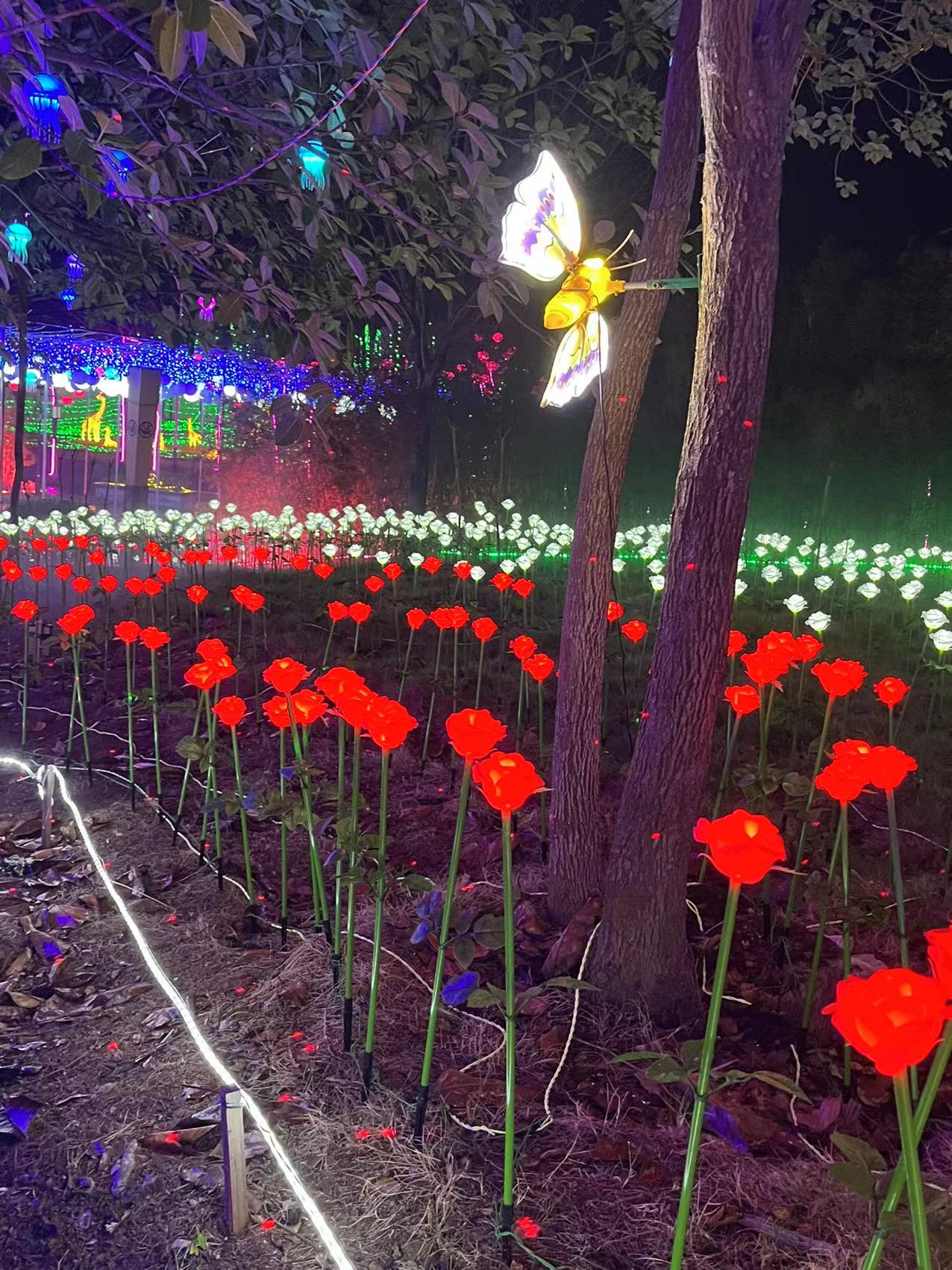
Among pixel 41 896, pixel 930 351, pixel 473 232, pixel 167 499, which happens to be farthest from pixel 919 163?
pixel 167 499

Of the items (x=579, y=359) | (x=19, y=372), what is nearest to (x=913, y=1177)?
(x=579, y=359)

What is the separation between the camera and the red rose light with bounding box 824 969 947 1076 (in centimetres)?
83

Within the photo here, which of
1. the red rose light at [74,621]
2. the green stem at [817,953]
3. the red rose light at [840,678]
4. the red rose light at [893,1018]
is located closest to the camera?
the red rose light at [893,1018]

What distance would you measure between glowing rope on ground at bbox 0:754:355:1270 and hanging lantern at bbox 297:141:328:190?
220 cm

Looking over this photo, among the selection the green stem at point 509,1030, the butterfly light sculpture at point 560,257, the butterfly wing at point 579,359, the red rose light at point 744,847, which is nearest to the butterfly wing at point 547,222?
the butterfly light sculpture at point 560,257

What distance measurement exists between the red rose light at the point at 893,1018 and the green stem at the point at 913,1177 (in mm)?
48

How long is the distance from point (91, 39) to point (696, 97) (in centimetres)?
234

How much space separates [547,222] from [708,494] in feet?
3.00

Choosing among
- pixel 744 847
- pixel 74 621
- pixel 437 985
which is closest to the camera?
pixel 744 847

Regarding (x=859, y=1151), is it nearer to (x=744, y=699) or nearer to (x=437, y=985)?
(x=437, y=985)

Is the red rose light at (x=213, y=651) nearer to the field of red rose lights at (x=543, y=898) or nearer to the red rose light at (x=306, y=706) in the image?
the field of red rose lights at (x=543, y=898)

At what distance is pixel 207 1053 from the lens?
1.96 m

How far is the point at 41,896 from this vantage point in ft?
9.39

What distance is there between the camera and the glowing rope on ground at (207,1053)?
1.49 meters
